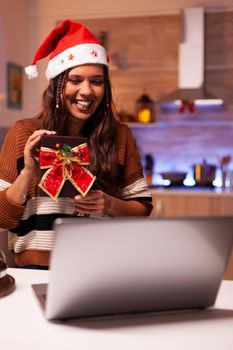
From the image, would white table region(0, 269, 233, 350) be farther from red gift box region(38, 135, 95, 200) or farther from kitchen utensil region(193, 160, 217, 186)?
kitchen utensil region(193, 160, 217, 186)

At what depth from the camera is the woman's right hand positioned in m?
1.32

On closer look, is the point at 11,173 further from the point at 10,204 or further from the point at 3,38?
the point at 3,38

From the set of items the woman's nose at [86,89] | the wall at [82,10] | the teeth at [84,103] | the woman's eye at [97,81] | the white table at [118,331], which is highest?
the wall at [82,10]

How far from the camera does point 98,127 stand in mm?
1703

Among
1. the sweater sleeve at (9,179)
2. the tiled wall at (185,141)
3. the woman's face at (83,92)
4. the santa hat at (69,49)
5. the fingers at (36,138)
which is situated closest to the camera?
the fingers at (36,138)

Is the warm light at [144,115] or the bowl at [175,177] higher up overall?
the warm light at [144,115]

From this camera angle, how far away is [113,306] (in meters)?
0.90

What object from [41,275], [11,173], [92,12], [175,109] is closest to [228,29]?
[175,109]

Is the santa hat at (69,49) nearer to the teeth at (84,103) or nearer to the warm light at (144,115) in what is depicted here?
the teeth at (84,103)

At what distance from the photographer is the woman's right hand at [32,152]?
1322mm

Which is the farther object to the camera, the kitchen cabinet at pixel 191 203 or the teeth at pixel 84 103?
the kitchen cabinet at pixel 191 203

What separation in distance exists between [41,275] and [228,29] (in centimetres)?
337

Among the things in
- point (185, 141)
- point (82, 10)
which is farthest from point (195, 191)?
point (82, 10)

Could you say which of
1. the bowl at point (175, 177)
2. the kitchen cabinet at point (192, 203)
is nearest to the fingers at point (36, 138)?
the kitchen cabinet at point (192, 203)
